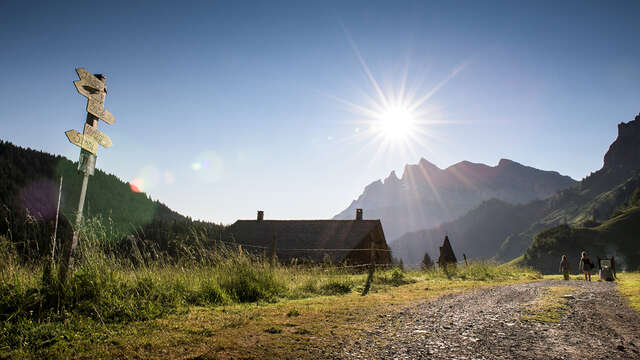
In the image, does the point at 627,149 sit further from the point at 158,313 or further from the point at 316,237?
the point at 158,313

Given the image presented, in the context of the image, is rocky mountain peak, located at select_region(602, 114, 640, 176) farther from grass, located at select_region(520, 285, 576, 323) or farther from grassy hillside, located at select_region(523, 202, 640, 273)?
grass, located at select_region(520, 285, 576, 323)

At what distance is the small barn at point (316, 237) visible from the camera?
77.6 feet

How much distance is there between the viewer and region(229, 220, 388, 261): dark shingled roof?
949 inches

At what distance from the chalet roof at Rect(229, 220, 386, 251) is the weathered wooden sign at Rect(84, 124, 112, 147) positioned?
19.0 meters

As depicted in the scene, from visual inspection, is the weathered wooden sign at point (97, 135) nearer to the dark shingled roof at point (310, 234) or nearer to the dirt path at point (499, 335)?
the dirt path at point (499, 335)

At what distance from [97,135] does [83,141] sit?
358mm

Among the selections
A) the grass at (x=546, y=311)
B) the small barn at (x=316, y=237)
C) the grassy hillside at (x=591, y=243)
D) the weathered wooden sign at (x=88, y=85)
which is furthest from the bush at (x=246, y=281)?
the grassy hillside at (x=591, y=243)

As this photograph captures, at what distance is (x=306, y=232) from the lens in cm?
2664

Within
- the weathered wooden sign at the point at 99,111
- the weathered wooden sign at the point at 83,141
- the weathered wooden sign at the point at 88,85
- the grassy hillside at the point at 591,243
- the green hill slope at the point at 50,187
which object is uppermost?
the green hill slope at the point at 50,187

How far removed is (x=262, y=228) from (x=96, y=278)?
2406 centimetres

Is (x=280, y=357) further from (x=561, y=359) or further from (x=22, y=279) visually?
(x=22, y=279)

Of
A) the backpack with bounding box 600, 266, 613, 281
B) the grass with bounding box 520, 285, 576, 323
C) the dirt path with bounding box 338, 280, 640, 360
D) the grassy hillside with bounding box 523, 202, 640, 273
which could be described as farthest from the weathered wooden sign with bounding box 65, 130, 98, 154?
the grassy hillside with bounding box 523, 202, 640, 273

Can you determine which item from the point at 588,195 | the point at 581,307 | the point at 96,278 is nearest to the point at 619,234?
the point at 588,195

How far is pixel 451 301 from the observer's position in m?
6.41
